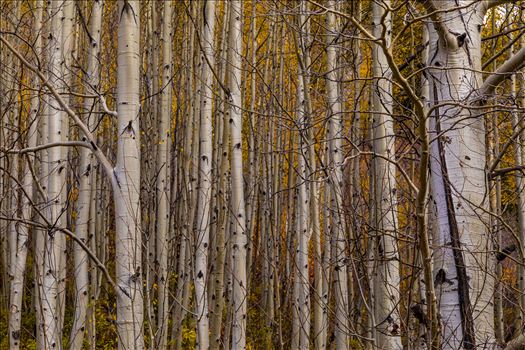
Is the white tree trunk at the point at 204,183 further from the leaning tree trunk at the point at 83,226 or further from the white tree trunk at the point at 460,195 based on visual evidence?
the white tree trunk at the point at 460,195

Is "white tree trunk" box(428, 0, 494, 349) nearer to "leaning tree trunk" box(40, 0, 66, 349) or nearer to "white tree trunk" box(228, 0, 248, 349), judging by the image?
"white tree trunk" box(228, 0, 248, 349)

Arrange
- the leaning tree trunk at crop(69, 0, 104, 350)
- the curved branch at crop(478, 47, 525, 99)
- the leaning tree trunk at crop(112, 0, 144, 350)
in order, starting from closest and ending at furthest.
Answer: the curved branch at crop(478, 47, 525, 99) < the leaning tree trunk at crop(112, 0, 144, 350) < the leaning tree trunk at crop(69, 0, 104, 350)

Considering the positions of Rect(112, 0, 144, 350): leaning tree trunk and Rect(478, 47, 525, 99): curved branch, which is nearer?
Rect(478, 47, 525, 99): curved branch

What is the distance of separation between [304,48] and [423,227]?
4241mm

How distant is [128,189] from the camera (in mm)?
3668

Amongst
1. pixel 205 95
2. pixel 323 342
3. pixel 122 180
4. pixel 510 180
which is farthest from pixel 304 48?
pixel 510 180

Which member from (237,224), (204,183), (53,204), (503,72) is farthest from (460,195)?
(53,204)

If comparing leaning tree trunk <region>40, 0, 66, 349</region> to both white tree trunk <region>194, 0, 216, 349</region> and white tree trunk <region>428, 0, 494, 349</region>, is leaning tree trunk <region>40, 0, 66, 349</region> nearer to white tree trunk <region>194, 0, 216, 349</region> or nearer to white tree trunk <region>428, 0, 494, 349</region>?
white tree trunk <region>194, 0, 216, 349</region>

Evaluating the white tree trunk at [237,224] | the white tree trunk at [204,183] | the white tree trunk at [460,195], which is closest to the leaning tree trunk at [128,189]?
the white tree trunk at [460,195]

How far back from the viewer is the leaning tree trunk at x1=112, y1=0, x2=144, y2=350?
3625 millimetres

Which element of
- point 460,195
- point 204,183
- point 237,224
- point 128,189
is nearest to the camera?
point 460,195

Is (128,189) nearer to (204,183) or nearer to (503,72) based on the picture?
(503,72)

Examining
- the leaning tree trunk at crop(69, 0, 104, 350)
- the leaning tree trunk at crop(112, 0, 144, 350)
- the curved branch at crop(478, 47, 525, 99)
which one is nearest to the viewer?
the curved branch at crop(478, 47, 525, 99)

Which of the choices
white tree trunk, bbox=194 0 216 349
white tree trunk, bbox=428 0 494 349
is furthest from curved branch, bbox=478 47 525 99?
white tree trunk, bbox=194 0 216 349
